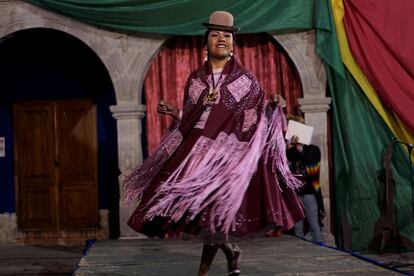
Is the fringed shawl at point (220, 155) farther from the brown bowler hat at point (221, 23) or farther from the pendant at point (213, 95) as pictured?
the brown bowler hat at point (221, 23)

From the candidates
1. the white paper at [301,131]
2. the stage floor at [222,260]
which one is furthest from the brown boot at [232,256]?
the white paper at [301,131]

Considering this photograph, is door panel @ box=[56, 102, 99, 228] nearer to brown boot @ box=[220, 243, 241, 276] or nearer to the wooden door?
the wooden door

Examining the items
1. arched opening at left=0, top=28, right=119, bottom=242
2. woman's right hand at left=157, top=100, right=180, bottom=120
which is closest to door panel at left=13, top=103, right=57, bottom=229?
arched opening at left=0, top=28, right=119, bottom=242

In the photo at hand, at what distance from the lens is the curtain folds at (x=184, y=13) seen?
6773mm

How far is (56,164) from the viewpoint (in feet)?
27.8

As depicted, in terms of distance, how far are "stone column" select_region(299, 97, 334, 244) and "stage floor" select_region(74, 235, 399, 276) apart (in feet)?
4.30

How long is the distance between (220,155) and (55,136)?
561 cm

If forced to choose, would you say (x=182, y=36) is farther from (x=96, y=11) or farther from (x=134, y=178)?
(x=134, y=178)

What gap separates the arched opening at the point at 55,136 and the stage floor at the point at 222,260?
2627 mm

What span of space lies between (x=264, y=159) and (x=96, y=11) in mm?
4077

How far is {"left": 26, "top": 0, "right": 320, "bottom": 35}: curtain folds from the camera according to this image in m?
6.77

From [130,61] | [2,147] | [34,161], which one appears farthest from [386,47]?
[2,147]

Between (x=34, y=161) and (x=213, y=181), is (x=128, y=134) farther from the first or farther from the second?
(x=213, y=181)

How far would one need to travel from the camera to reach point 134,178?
11.7 ft
